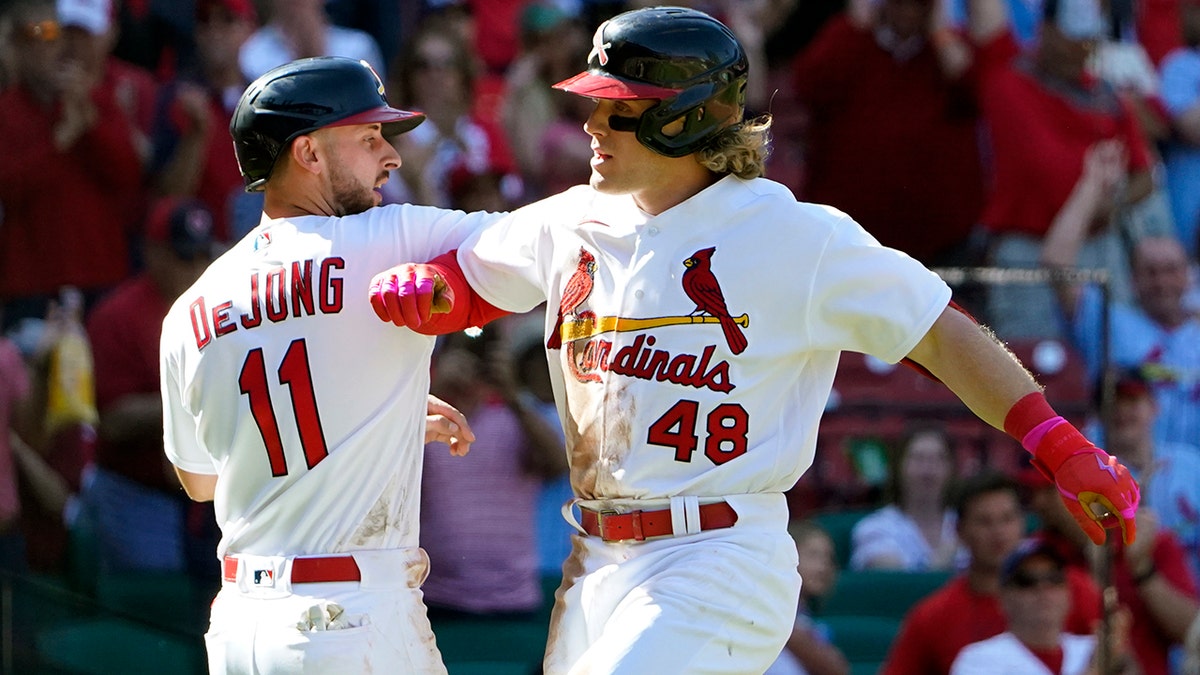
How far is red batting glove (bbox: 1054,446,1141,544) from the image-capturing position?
130 inches

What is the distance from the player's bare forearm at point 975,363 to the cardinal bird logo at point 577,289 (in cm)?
71

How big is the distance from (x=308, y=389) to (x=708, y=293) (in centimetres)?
92

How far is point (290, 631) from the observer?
351 cm

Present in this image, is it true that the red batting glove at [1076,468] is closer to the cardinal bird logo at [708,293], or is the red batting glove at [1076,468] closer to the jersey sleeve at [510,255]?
the cardinal bird logo at [708,293]

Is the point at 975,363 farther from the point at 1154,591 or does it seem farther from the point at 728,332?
the point at 1154,591

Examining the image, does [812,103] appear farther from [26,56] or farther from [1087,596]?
[26,56]

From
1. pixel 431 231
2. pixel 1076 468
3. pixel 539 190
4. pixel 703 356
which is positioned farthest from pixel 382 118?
pixel 539 190

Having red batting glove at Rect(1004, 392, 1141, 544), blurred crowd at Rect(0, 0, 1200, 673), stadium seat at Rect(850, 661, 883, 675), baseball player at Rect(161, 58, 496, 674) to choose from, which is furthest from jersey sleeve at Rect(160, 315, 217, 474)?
stadium seat at Rect(850, 661, 883, 675)

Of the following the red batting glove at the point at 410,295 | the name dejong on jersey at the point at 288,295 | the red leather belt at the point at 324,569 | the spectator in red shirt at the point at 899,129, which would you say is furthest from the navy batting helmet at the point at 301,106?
the spectator in red shirt at the point at 899,129

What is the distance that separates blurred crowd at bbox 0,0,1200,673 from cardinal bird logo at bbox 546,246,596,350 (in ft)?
9.08

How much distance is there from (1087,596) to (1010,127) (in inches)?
84.7

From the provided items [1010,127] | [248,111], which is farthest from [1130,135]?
[248,111]

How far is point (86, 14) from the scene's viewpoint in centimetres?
710

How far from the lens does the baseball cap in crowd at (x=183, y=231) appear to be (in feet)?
21.9
